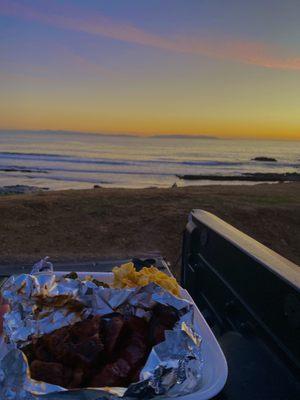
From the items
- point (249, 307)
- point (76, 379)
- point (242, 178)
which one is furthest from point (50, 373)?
point (242, 178)

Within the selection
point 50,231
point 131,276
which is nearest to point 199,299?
point 131,276

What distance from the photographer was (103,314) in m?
1.64

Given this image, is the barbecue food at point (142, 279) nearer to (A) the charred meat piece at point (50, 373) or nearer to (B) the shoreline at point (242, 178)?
(A) the charred meat piece at point (50, 373)

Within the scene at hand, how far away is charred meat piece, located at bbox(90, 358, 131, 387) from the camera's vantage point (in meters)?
1.35

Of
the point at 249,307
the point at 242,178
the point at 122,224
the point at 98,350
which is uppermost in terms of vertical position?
the point at 98,350

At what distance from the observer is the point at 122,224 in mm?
8227

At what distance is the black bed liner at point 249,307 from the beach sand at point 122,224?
327 cm

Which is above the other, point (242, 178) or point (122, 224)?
point (122, 224)

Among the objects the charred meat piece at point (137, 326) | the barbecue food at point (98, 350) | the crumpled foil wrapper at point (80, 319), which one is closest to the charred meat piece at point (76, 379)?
the barbecue food at point (98, 350)

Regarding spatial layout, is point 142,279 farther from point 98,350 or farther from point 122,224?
point 122,224

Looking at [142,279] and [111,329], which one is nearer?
[111,329]

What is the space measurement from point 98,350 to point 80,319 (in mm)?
202

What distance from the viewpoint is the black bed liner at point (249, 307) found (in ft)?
5.66

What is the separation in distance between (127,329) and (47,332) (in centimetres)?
26
